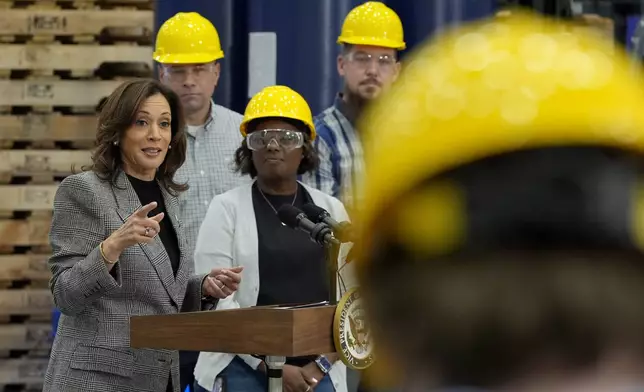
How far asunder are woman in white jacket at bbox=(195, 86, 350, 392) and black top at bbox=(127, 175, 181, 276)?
12.8 inches

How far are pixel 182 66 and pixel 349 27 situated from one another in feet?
2.70

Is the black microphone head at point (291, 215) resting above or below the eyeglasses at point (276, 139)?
below

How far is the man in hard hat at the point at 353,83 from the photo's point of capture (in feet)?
14.3

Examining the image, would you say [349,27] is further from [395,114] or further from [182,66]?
[395,114]

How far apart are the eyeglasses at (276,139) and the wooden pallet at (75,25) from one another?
1.79m

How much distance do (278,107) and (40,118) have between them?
1.81m

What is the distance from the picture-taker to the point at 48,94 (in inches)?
210

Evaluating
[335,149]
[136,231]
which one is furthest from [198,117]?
[136,231]

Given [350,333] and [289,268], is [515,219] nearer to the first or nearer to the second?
[350,333]

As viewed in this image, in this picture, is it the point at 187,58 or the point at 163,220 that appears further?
the point at 187,58

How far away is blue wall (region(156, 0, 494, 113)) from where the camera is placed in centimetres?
562

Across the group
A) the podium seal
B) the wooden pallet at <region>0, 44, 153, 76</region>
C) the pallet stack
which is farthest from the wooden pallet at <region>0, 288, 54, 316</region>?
the podium seal

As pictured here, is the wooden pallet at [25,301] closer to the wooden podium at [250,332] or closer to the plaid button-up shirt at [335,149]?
the plaid button-up shirt at [335,149]

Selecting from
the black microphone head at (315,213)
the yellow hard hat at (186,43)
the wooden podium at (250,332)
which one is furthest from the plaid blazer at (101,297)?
the yellow hard hat at (186,43)
